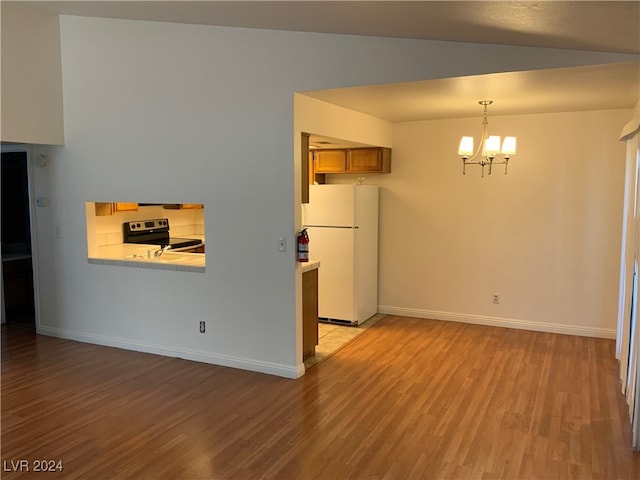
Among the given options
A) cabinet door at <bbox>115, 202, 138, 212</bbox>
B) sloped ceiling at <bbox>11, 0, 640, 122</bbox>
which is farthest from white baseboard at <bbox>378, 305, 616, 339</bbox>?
cabinet door at <bbox>115, 202, 138, 212</bbox>

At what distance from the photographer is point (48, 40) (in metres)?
4.69

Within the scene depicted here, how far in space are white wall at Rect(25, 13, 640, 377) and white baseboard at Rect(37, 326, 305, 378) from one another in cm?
1

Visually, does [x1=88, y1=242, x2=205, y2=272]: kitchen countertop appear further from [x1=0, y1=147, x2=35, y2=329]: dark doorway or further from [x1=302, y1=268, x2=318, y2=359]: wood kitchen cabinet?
[x1=0, y1=147, x2=35, y2=329]: dark doorway

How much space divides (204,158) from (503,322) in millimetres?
3730

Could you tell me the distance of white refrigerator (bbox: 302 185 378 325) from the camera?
5594 mm

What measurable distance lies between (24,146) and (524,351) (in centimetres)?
553

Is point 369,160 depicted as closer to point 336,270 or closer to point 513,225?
point 336,270

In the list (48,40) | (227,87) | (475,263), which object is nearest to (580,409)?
(475,263)

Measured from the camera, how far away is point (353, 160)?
19.5 ft

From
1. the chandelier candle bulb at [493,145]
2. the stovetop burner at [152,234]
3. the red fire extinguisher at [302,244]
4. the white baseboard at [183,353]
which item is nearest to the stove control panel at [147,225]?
the stovetop burner at [152,234]

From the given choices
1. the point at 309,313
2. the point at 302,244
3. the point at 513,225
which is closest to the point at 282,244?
the point at 302,244

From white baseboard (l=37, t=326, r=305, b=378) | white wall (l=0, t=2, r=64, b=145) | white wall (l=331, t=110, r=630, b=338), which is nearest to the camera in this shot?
white baseboard (l=37, t=326, r=305, b=378)

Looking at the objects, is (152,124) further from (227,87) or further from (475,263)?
(475,263)

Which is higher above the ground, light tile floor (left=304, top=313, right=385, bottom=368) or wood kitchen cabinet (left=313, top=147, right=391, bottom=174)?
wood kitchen cabinet (left=313, top=147, right=391, bottom=174)
